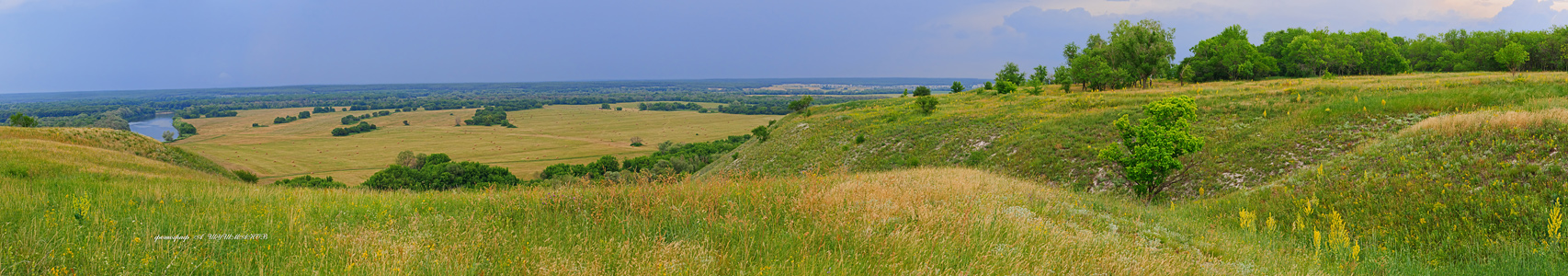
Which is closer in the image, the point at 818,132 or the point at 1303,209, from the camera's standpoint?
the point at 1303,209

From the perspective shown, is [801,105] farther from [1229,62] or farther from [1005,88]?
[1229,62]

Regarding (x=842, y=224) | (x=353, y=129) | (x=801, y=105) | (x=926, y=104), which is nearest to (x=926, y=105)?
(x=926, y=104)

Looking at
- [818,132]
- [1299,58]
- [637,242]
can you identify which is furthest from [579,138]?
[637,242]

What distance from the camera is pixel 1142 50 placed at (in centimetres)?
5147

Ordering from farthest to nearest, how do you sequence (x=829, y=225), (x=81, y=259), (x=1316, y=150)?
1. (x=1316, y=150)
2. (x=829, y=225)
3. (x=81, y=259)

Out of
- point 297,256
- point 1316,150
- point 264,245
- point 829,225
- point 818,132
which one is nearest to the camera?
point 297,256

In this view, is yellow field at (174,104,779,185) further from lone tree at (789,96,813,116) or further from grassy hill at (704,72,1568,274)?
grassy hill at (704,72,1568,274)

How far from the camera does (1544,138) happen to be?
11.0 meters

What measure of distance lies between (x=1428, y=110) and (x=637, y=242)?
25.2 m

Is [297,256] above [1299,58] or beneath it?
beneath

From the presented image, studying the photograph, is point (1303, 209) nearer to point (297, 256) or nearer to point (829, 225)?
point (829, 225)

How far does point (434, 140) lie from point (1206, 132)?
405ft

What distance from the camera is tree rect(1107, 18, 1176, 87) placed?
51.3 m

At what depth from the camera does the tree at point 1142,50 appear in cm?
5134
